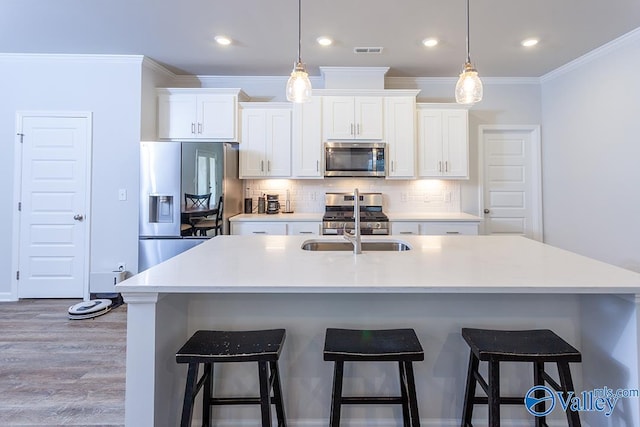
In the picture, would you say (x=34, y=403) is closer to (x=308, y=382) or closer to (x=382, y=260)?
(x=308, y=382)

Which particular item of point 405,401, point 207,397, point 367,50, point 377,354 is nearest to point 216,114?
point 367,50

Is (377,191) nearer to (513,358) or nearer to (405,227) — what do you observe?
(405,227)

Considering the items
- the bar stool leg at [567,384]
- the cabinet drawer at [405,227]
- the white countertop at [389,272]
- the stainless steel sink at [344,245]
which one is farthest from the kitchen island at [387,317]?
the cabinet drawer at [405,227]

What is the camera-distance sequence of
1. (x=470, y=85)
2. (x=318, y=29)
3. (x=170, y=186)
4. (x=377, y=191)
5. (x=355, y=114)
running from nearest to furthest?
(x=470, y=85) < (x=318, y=29) < (x=170, y=186) < (x=355, y=114) < (x=377, y=191)

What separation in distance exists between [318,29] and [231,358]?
2746mm

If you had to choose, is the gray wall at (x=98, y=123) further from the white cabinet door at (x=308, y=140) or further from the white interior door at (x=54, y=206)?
the white cabinet door at (x=308, y=140)

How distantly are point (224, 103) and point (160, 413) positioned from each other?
328 centimetres

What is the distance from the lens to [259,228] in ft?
11.9

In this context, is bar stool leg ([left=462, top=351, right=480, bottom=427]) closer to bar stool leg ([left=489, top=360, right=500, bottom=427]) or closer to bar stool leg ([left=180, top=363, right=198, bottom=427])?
bar stool leg ([left=489, top=360, right=500, bottom=427])

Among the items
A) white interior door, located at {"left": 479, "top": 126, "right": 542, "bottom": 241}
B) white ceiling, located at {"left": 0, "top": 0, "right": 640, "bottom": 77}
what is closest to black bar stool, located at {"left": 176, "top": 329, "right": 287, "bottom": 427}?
A: white ceiling, located at {"left": 0, "top": 0, "right": 640, "bottom": 77}

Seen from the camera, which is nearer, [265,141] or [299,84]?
[299,84]

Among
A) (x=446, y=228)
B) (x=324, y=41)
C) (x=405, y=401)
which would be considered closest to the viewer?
(x=405, y=401)

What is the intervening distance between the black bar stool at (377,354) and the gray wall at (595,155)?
3101 millimetres

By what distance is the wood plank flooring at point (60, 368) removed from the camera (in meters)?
1.79
